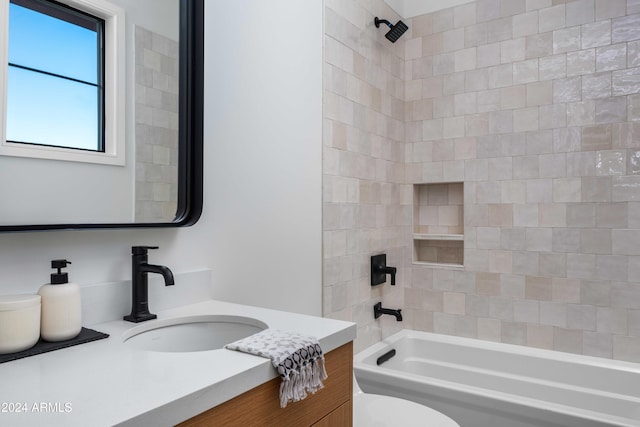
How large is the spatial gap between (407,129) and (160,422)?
2.54 m

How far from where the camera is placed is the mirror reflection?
967mm

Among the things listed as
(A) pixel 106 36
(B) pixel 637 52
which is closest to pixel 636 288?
(B) pixel 637 52

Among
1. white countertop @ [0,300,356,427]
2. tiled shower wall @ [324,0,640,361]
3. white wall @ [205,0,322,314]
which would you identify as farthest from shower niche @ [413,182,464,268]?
white countertop @ [0,300,356,427]

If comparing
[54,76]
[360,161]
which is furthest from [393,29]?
[54,76]

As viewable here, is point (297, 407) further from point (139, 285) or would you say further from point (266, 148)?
point (266, 148)

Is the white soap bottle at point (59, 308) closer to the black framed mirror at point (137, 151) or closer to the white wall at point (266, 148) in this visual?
the black framed mirror at point (137, 151)

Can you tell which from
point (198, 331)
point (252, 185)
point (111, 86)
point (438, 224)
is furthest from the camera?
point (438, 224)

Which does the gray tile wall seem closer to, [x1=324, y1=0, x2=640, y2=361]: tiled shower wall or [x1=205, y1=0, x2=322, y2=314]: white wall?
[x1=205, y1=0, x2=322, y2=314]: white wall

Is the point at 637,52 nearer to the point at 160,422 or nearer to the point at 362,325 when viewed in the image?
the point at 362,325

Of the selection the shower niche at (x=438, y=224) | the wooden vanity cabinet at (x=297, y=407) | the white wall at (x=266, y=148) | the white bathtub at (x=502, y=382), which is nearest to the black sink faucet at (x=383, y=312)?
the white bathtub at (x=502, y=382)

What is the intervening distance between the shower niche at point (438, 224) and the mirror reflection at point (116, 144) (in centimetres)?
190

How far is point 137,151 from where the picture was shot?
3.97ft

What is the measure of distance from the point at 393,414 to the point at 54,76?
1.61 meters

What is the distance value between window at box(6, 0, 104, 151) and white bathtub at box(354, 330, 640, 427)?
1705 mm
